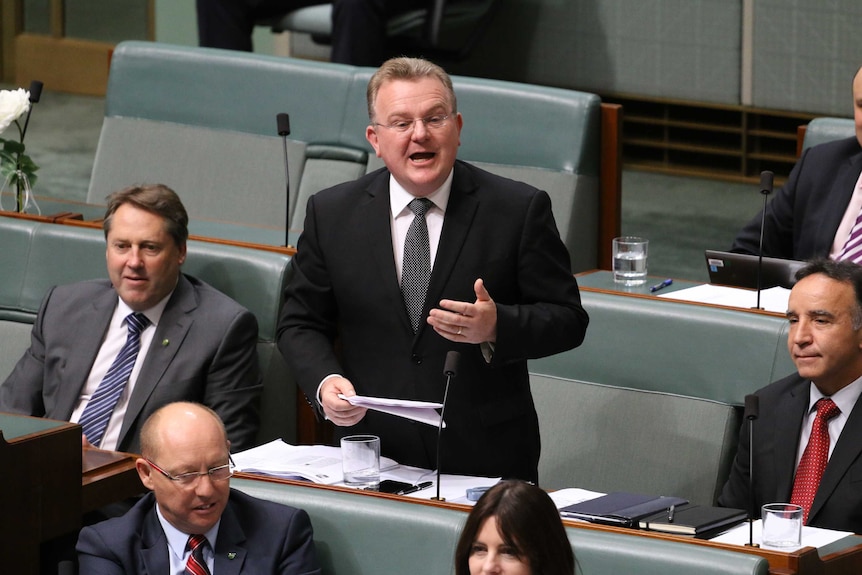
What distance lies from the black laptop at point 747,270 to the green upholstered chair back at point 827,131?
26.7 inches

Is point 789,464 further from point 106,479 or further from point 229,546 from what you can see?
point 106,479

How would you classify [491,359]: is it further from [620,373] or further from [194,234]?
[194,234]

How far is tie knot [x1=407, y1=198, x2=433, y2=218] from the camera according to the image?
268 centimetres

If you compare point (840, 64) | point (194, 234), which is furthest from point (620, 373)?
point (840, 64)

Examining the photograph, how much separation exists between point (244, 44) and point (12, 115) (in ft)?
6.67

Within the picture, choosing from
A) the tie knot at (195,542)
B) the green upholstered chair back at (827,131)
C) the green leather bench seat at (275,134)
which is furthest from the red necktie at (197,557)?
the green upholstered chair back at (827,131)

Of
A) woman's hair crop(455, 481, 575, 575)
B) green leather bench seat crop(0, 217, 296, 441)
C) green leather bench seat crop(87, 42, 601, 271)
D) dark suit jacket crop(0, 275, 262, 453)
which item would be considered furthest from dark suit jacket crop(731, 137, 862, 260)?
woman's hair crop(455, 481, 575, 575)

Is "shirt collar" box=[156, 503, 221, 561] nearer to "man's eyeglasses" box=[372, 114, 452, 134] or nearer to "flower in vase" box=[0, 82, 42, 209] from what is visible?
"man's eyeglasses" box=[372, 114, 452, 134]

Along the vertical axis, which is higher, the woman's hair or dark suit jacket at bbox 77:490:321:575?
the woman's hair

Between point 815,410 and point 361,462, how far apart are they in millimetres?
846

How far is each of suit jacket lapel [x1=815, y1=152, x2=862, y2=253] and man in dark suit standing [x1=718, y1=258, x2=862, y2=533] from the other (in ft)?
2.42

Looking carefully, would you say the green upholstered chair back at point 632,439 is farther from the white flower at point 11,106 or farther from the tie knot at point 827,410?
the white flower at point 11,106

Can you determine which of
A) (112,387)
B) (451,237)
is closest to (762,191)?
(451,237)

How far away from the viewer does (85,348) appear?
336cm
